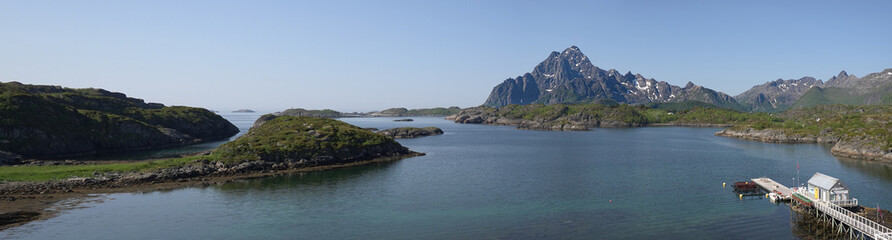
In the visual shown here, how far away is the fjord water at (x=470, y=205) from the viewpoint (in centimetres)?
4419

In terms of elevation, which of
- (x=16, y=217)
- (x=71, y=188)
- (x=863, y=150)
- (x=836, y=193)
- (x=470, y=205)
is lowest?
(x=16, y=217)

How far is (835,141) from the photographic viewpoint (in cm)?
13825

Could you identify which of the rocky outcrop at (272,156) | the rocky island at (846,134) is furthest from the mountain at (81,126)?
the rocky island at (846,134)

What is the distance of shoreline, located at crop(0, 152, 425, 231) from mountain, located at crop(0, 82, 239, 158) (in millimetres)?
40419

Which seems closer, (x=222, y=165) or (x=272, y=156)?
(x=222, y=165)

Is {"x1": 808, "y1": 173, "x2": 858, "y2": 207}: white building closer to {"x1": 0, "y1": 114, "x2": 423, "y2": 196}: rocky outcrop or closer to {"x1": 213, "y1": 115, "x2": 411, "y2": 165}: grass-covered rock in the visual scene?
{"x1": 0, "y1": 114, "x2": 423, "y2": 196}: rocky outcrop

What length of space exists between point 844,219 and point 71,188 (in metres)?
96.3

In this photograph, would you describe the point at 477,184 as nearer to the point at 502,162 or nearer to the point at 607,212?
the point at 607,212

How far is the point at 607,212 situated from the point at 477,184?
77.3 feet

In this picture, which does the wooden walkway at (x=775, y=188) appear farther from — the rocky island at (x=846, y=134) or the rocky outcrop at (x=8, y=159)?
the rocky outcrop at (x=8, y=159)

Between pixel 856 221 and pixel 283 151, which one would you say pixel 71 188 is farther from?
pixel 856 221

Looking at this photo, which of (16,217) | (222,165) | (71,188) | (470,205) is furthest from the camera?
(222,165)

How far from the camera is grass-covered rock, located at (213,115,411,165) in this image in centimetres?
8725

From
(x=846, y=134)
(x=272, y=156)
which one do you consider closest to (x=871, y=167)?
(x=846, y=134)
